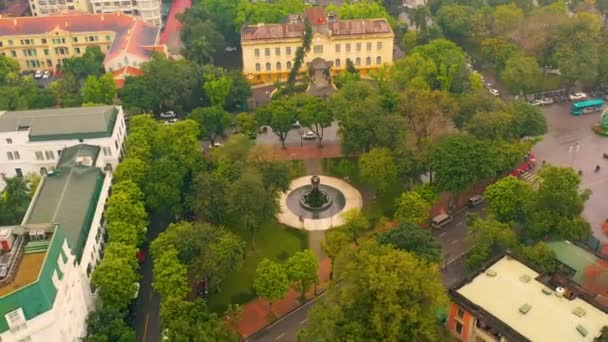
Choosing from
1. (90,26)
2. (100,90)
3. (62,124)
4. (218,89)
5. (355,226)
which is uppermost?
(90,26)

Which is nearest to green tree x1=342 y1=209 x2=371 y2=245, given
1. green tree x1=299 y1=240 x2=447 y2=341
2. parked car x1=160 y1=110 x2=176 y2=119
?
green tree x1=299 y1=240 x2=447 y2=341

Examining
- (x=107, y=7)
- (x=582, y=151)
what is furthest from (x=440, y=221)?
(x=107, y=7)

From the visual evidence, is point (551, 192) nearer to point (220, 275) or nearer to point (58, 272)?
point (220, 275)

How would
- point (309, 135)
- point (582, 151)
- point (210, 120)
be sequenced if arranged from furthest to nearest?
point (309, 135)
point (582, 151)
point (210, 120)

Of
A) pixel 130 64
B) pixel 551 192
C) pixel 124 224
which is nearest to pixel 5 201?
pixel 124 224

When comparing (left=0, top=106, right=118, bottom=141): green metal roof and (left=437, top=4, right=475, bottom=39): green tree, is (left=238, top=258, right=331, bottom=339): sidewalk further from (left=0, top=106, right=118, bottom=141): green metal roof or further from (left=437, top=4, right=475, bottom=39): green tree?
A: (left=437, top=4, right=475, bottom=39): green tree

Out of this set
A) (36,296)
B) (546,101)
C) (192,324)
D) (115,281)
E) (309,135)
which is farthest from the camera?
(546,101)

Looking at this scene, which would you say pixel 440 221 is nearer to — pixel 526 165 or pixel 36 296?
pixel 526 165
